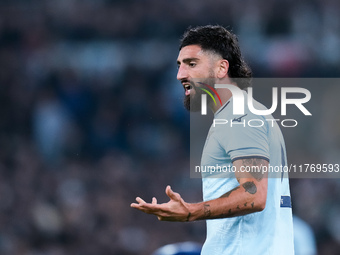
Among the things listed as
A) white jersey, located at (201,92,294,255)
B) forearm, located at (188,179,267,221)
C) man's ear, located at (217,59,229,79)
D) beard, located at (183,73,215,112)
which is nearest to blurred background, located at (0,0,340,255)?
beard, located at (183,73,215,112)

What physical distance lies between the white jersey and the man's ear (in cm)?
33

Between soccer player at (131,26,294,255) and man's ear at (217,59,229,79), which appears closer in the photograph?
soccer player at (131,26,294,255)

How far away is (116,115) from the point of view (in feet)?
36.6

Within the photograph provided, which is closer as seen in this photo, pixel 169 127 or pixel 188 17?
pixel 169 127

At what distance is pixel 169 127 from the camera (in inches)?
438

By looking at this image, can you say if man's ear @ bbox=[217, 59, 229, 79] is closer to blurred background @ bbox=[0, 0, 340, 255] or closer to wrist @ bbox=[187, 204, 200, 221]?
wrist @ bbox=[187, 204, 200, 221]

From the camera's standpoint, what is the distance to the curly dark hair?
13.0 feet

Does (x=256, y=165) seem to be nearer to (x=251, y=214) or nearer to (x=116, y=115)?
(x=251, y=214)

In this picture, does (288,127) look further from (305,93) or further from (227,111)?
(227,111)

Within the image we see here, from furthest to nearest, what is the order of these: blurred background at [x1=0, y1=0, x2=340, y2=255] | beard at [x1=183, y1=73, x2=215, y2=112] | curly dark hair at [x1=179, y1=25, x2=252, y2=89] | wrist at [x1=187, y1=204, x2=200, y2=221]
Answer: blurred background at [x1=0, y1=0, x2=340, y2=255], curly dark hair at [x1=179, y1=25, x2=252, y2=89], beard at [x1=183, y1=73, x2=215, y2=112], wrist at [x1=187, y1=204, x2=200, y2=221]

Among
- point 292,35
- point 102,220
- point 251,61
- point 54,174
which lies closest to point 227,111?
point 102,220

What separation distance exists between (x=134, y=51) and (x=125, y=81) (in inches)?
29.2

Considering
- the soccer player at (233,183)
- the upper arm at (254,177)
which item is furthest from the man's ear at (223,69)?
the upper arm at (254,177)

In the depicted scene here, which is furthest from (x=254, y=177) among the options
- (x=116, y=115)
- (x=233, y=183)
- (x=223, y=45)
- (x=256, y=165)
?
(x=116, y=115)
